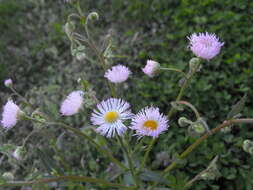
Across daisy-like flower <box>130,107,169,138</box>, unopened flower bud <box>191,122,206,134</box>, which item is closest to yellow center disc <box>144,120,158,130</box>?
daisy-like flower <box>130,107,169,138</box>

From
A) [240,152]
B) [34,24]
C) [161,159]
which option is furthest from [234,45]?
[34,24]

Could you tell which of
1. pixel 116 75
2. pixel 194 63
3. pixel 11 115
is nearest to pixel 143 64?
pixel 116 75

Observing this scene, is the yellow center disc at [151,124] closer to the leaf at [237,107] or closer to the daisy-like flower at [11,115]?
the leaf at [237,107]

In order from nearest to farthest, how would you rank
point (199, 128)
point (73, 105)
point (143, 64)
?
1. point (199, 128)
2. point (73, 105)
3. point (143, 64)

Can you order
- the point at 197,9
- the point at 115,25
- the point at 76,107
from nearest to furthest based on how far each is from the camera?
the point at 76,107 < the point at 197,9 < the point at 115,25

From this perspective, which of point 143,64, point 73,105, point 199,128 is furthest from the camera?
point 143,64

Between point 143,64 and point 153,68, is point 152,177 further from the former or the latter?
point 143,64

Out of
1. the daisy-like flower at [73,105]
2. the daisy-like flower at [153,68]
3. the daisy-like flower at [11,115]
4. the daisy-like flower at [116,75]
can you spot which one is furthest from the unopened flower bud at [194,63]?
the daisy-like flower at [11,115]

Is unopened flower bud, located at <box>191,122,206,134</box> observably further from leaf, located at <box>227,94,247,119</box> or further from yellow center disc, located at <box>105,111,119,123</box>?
yellow center disc, located at <box>105,111,119,123</box>

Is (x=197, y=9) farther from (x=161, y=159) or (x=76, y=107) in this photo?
(x=76, y=107)
